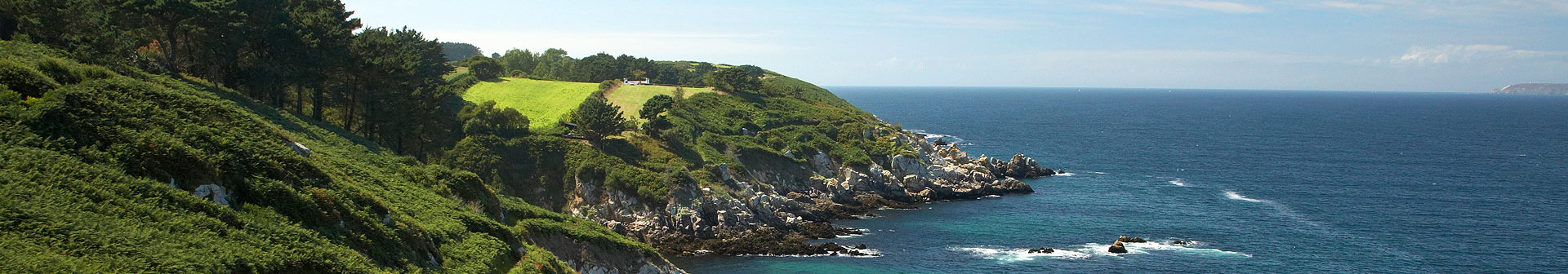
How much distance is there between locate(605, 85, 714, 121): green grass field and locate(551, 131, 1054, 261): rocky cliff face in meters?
24.2

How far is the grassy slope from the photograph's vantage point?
111000 millimetres

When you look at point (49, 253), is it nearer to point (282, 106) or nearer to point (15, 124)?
point (15, 124)

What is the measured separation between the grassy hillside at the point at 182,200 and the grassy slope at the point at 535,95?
57.2 meters

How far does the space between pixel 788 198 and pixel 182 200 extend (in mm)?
61094

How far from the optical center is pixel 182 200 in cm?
3188

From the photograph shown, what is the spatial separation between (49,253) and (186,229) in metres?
5.36

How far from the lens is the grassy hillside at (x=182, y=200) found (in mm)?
27344

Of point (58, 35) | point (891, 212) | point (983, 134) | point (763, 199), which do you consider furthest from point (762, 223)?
point (983, 134)

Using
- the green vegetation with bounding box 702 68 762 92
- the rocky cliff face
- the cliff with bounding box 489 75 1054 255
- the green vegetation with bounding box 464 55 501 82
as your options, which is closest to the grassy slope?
the green vegetation with bounding box 464 55 501 82

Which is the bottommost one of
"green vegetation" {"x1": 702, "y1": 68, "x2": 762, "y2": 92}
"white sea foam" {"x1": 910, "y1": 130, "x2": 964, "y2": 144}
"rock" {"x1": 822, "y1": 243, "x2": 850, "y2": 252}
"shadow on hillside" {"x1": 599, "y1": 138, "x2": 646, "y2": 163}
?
"white sea foam" {"x1": 910, "y1": 130, "x2": 964, "y2": 144}

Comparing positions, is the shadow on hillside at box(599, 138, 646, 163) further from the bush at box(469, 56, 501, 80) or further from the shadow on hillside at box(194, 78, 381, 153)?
the bush at box(469, 56, 501, 80)

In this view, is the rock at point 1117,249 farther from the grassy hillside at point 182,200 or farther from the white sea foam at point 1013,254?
the grassy hillside at point 182,200

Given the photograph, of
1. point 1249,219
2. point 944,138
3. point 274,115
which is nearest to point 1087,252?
point 1249,219

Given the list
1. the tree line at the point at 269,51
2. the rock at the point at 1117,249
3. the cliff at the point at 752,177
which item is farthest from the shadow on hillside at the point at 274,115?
the rock at the point at 1117,249
